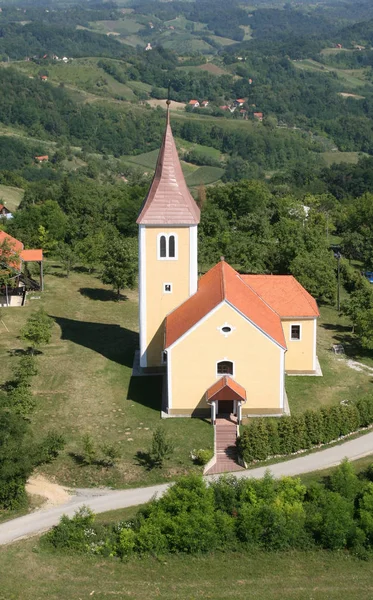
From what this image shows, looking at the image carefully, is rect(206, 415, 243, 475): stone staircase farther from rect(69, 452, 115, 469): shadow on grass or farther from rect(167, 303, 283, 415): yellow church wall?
rect(69, 452, 115, 469): shadow on grass

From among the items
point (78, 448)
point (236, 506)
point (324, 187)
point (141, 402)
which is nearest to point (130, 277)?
point (141, 402)

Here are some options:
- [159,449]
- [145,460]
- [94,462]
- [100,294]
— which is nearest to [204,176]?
[100,294]

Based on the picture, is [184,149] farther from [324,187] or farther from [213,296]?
[213,296]

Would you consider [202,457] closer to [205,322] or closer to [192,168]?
[205,322]

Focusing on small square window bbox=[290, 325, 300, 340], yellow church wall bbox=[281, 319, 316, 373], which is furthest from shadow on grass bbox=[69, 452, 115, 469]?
small square window bbox=[290, 325, 300, 340]

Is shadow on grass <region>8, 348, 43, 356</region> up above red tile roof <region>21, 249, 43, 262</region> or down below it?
below

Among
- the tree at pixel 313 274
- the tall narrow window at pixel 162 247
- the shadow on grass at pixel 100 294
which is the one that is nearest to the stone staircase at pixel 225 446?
the tall narrow window at pixel 162 247
